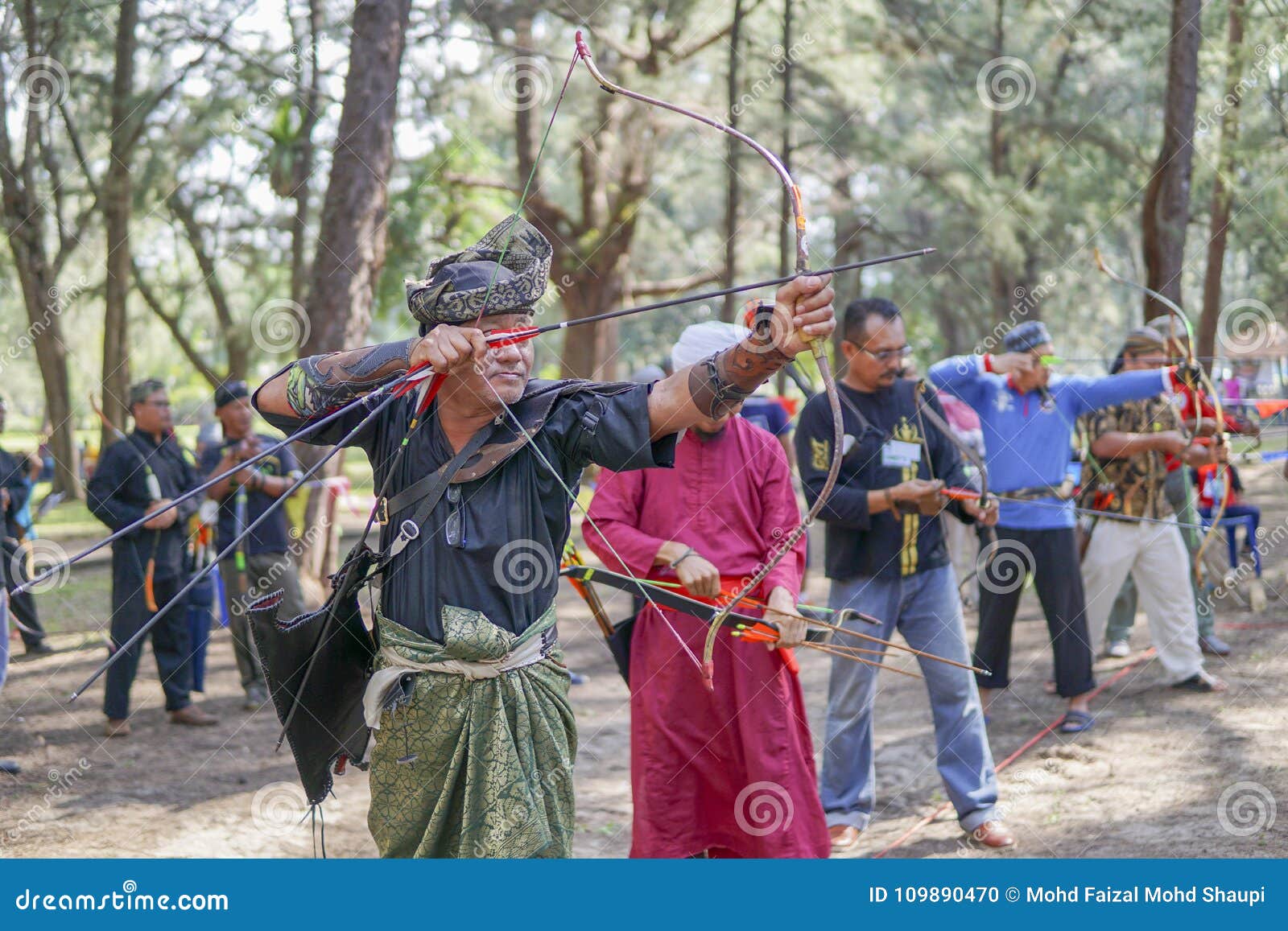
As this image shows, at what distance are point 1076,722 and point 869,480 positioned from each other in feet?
7.22

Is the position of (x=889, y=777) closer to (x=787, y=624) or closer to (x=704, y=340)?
(x=787, y=624)

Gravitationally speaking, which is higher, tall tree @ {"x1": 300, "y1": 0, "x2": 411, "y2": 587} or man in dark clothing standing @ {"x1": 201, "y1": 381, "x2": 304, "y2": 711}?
tall tree @ {"x1": 300, "y1": 0, "x2": 411, "y2": 587}

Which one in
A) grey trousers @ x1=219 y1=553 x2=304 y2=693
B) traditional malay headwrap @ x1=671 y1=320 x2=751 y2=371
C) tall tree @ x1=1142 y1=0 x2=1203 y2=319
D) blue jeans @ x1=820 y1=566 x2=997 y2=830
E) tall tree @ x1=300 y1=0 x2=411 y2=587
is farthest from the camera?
tall tree @ x1=1142 y1=0 x2=1203 y2=319

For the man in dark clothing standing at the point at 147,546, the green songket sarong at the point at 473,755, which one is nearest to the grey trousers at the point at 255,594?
the man in dark clothing standing at the point at 147,546

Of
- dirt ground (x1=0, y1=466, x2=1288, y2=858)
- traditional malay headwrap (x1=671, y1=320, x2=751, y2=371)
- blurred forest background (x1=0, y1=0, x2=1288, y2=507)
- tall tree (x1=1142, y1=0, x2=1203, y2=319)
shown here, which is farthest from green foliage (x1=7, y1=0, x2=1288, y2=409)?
traditional malay headwrap (x1=671, y1=320, x2=751, y2=371)

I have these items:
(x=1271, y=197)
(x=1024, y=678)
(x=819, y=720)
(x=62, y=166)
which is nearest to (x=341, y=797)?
(x=819, y=720)

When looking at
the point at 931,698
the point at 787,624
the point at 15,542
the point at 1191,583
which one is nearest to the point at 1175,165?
the point at 1191,583

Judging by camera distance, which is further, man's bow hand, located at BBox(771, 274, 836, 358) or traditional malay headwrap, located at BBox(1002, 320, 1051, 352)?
traditional malay headwrap, located at BBox(1002, 320, 1051, 352)

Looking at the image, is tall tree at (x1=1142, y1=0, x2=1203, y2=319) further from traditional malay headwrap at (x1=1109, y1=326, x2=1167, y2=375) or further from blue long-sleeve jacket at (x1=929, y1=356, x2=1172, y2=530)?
blue long-sleeve jacket at (x1=929, y1=356, x2=1172, y2=530)

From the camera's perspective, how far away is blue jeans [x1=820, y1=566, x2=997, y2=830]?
203 inches

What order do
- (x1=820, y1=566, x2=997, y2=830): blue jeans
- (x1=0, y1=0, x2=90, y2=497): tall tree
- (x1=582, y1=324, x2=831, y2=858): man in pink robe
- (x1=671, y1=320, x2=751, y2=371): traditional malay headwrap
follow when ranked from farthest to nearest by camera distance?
(x1=0, y1=0, x2=90, y2=497): tall tree < (x1=820, y1=566, x2=997, y2=830): blue jeans < (x1=671, y1=320, x2=751, y2=371): traditional malay headwrap < (x1=582, y1=324, x2=831, y2=858): man in pink robe

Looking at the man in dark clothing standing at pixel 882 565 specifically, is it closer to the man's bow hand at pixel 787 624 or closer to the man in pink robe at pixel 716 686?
the man in pink robe at pixel 716 686

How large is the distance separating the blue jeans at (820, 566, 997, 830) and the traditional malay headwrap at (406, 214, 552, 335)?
263cm

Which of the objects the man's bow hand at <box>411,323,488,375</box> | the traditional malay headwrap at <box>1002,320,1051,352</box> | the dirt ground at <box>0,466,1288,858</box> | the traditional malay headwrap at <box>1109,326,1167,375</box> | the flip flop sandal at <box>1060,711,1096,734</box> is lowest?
the dirt ground at <box>0,466,1288,858</box>
